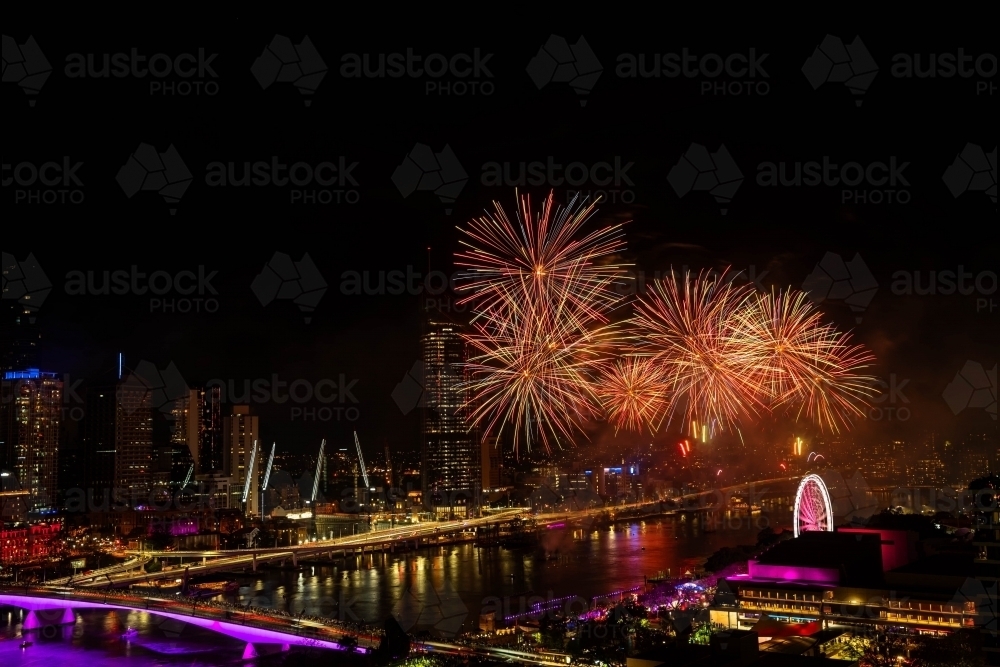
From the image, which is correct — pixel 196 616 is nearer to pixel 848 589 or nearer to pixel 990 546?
pixel 848 589

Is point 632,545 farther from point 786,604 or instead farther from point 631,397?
point 631,397

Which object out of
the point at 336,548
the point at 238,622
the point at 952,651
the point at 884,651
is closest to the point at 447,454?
the point at 336,548

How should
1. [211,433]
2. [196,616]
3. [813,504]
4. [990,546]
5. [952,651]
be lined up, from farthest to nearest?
[211,433] < [813,504] < [196,616] < [952,651] < [990,546]

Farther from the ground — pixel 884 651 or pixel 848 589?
pixel 848 589

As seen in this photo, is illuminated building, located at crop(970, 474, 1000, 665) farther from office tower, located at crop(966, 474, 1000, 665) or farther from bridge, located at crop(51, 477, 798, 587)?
bridge, located at crop(51, 477, 798, 587)

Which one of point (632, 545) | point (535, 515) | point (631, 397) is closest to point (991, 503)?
point (631, 397)

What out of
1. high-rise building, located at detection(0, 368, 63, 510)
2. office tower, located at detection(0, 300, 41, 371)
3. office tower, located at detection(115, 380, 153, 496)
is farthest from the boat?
office tower, located at detection(115, 380, 153, 496)

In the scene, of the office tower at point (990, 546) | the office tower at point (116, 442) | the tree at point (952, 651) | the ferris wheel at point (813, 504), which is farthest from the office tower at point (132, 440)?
the office tower at point (990, 546)
